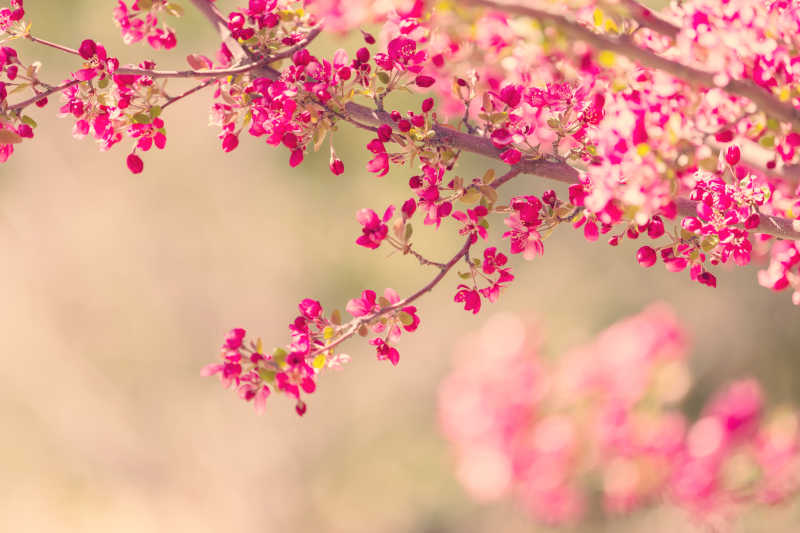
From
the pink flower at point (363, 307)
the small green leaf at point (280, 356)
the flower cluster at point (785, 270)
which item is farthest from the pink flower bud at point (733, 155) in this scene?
the small green leaf at point (280, 356)

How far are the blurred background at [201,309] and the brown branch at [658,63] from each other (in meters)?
6.10

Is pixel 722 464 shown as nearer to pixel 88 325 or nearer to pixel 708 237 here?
pixel 708 237

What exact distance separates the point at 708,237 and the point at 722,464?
8.26 ft

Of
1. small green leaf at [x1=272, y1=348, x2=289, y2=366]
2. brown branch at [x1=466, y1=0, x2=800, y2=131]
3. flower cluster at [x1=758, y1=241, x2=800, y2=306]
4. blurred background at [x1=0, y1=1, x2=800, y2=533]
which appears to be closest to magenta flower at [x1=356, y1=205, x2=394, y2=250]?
small green leaf at [x1=272, y1=348, x2=289, y2=366]

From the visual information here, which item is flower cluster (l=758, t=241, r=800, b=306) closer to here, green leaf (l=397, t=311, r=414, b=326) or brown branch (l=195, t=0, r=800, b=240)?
brown branch (l=195, t=0, r=800, b=240)

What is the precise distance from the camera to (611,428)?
3.37m

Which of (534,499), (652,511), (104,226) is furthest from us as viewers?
(104,226)

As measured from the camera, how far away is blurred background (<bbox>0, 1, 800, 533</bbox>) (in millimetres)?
7160

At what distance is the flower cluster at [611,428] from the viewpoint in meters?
3.31

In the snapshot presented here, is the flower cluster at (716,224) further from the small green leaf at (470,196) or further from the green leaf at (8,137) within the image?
the green leaf at (8,137)

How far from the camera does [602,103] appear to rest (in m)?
1.15

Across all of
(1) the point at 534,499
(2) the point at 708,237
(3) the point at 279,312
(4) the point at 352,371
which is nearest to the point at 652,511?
(1) the point at 534,499

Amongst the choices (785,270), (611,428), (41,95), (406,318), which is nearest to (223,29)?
(41,95)

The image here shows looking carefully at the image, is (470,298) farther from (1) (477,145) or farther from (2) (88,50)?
(2) (88,50)
